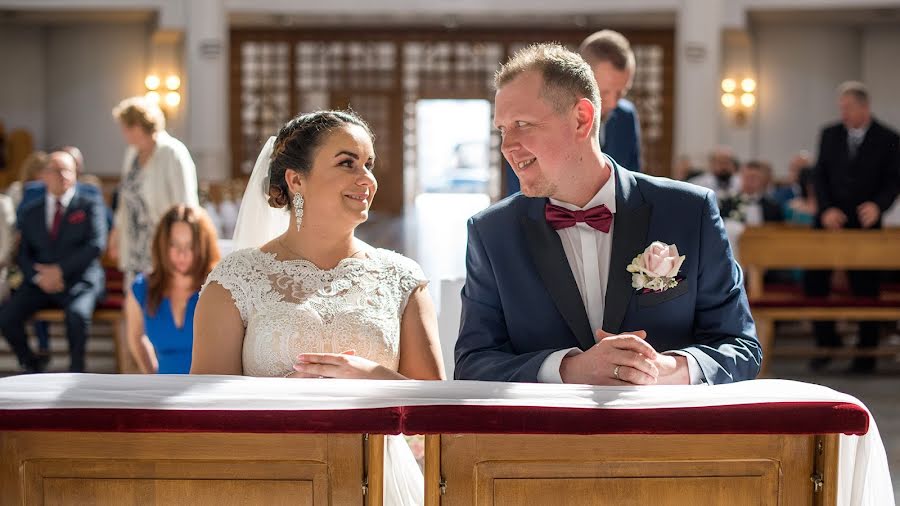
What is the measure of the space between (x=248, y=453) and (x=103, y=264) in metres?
8.15

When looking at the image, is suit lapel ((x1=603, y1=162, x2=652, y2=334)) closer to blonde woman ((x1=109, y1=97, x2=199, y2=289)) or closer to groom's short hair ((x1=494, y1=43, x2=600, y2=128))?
groom's short hair ((x1=494, y1=43, x2=600, y2=128))

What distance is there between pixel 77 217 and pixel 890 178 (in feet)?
18.4

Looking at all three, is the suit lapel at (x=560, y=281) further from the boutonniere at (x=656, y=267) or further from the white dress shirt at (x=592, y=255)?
the boutonniere at (x=656, y=267)

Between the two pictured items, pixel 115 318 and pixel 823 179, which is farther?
pixel 823 179

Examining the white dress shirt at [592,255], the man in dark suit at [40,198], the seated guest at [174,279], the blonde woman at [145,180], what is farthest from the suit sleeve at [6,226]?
the white dress shirt at [592,255]

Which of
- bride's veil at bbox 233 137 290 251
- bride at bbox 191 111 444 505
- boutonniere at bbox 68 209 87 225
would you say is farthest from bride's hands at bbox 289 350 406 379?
boutonniere at bbox 68 209 87 225

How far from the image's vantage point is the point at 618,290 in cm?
277

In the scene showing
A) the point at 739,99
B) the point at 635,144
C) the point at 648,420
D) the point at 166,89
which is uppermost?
the point at 166,89

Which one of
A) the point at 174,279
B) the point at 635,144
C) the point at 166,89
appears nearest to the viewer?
the point at 635,144

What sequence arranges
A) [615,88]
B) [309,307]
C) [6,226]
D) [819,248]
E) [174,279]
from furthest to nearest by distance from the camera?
1. [6,226]
2. [819,248]
3. [174,279]
4. [615,88]
5. [309,307]

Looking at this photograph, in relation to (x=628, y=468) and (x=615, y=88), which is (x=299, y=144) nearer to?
(x=628, y=468)

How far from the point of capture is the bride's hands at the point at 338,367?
2.83 m

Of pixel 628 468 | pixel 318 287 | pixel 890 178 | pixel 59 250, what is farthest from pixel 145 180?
pixel 628 468

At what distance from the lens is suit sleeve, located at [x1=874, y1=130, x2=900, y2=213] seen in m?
8.42
